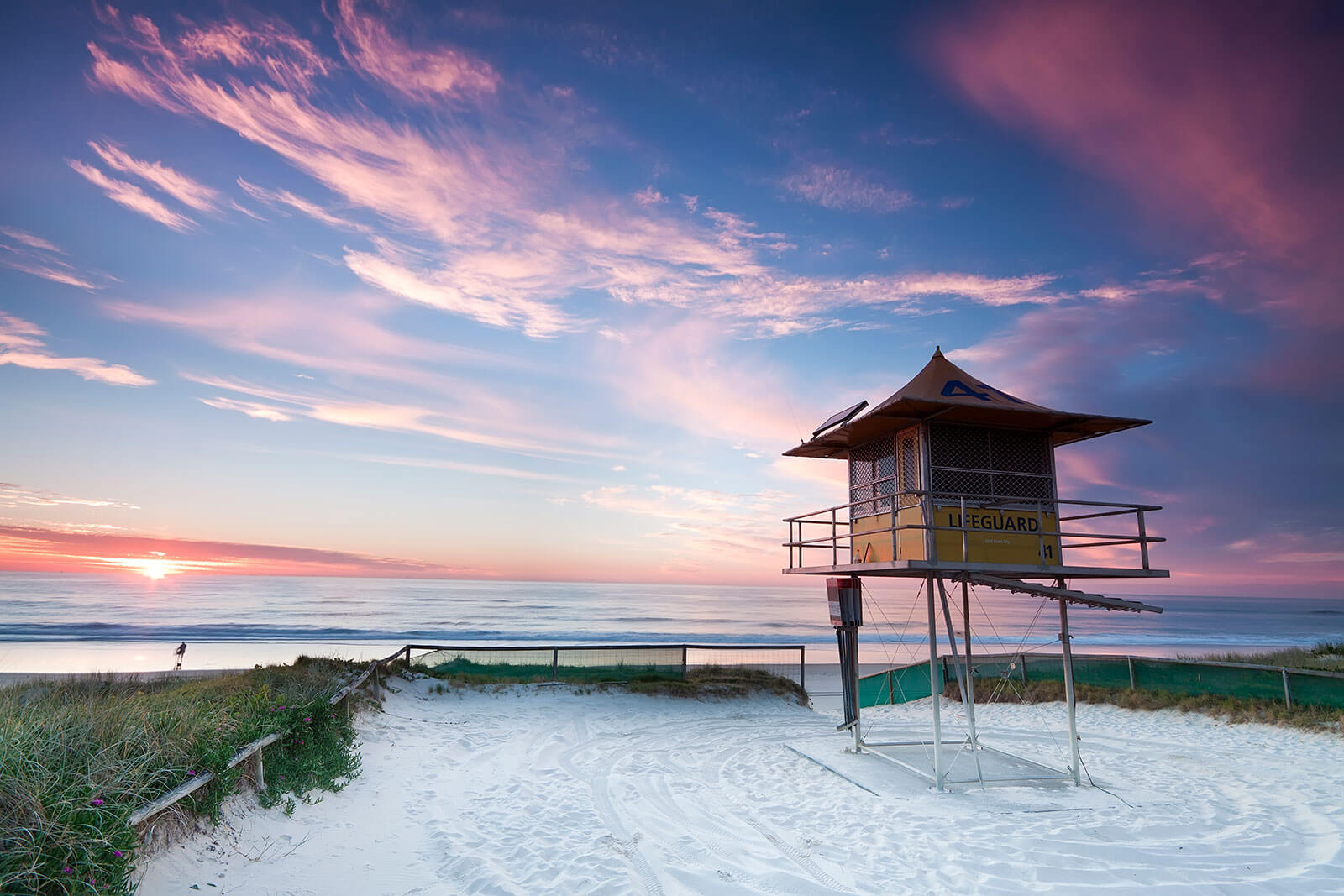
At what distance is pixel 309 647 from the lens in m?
34.2

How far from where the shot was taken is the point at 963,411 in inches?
402

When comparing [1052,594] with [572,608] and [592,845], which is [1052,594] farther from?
[572,608]

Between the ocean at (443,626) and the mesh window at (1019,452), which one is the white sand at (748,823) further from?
the ocean at (443,626)

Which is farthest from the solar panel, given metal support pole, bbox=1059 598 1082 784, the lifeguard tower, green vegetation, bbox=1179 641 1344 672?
green vegetation, bbox=1179 641 1344 672

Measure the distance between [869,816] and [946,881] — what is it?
2.05 meters

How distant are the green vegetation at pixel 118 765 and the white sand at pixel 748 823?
52 centimetres

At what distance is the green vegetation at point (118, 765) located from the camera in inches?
167

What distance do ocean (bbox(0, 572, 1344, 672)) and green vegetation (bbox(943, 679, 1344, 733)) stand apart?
226 cm

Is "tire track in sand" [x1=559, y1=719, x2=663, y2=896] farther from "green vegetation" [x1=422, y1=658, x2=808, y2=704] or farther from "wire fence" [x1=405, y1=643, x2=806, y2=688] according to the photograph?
"wire fence" [x1=405, y1=643, x2=806, y2=688]

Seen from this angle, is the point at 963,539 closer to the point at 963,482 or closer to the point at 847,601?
the point at 963,482

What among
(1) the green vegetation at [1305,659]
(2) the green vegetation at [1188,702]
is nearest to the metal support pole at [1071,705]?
(2) the green vegetation at [1188,702]

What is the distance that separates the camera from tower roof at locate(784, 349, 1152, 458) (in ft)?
32.7

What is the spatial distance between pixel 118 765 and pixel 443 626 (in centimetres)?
4608

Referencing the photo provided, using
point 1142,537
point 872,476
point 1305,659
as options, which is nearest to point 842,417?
point 872,476
